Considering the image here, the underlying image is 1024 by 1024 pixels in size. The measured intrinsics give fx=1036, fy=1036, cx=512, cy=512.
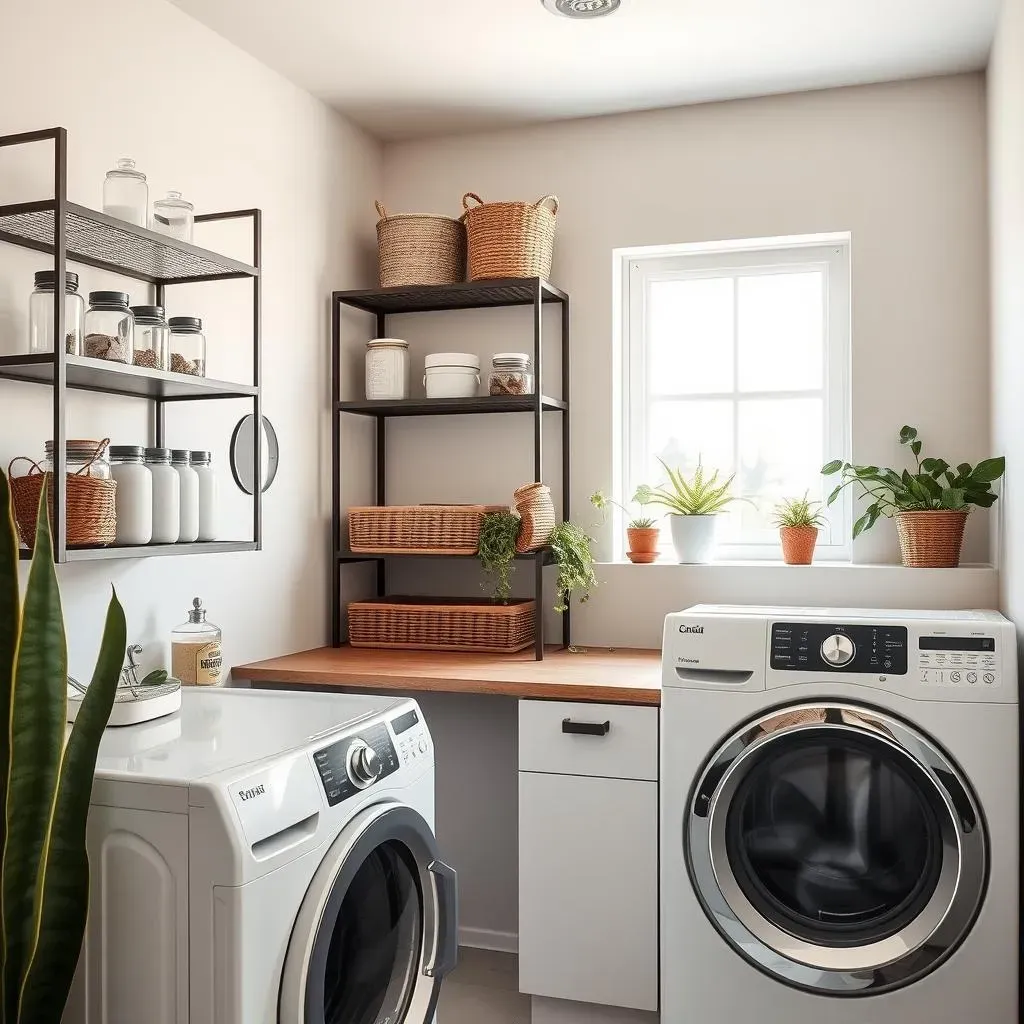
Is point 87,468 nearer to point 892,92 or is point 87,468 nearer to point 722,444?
point 722,444

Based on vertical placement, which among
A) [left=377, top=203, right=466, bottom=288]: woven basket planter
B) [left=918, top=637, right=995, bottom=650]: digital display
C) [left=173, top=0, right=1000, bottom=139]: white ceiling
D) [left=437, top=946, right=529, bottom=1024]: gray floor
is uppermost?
[left=173, top=0, right=1000, bottom=139]: white ceiling

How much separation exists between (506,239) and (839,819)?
69.0 inches

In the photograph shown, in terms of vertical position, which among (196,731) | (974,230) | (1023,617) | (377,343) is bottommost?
(196,731)

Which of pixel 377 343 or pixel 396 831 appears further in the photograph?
pixel 377 343

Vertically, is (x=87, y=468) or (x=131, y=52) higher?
(x=131, y=52)

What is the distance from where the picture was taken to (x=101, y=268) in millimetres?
2152

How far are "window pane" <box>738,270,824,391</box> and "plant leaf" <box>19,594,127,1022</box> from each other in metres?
2.21

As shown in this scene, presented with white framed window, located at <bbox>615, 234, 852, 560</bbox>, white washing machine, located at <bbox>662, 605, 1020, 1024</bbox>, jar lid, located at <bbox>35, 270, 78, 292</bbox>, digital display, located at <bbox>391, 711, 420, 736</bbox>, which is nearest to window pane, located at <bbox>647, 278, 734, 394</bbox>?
white framed window, located at <bbox>615, 234, 852, 560</bbox>

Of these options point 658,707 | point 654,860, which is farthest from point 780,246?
point 654,860

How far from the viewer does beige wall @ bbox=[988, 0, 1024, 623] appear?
2.19 m

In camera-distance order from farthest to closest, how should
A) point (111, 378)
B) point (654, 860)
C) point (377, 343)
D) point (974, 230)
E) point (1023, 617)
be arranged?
point (377, 343) < point (974, 230) < point (654, 860) < point (1023, 617) < point (111, 378)

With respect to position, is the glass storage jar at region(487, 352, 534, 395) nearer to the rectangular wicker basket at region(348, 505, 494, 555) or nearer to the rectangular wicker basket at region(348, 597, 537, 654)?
the rectangular wicker basket at region(348, 505, 494, 555)

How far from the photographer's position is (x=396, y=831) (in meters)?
1.74

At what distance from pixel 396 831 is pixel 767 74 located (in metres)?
2.23
